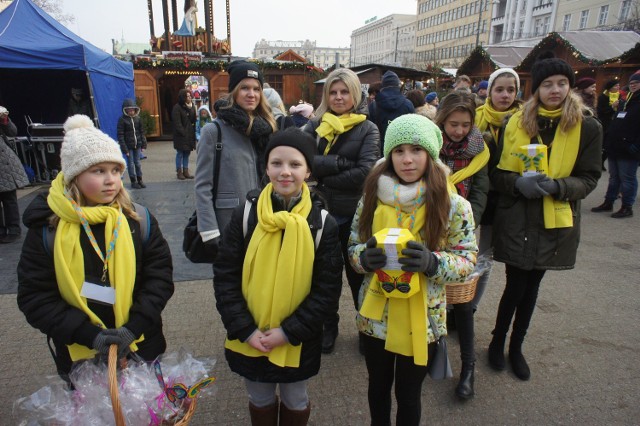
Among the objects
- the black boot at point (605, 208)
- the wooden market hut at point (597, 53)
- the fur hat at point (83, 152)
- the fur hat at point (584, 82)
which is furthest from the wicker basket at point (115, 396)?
the wooden market hut at point (597, 53)

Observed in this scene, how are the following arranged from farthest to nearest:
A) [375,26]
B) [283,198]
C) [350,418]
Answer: [375,26]
[350,418]
[283,198]

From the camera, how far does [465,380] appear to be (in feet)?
8.50

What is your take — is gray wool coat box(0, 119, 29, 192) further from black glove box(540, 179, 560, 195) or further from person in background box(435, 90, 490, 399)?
black glove box(540, 179, 560, 195)

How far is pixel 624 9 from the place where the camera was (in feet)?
127

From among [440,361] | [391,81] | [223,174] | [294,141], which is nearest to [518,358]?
[440,361]

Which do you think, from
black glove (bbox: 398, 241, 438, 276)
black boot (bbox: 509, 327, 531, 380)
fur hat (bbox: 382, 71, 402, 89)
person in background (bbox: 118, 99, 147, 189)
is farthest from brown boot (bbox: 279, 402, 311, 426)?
person in background (bbox: 118, 99, 147, 189)

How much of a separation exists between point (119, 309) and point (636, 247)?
606cm

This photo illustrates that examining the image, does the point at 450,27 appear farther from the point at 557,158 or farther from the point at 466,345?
the point at 466,345

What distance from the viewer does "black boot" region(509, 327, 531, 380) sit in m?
2.76

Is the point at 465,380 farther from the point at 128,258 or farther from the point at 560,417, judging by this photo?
the point at 128,258

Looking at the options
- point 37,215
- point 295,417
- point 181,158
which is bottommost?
point 295,417

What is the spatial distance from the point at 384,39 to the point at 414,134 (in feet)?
419

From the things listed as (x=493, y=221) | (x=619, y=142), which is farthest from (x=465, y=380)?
(x=619, y=142)

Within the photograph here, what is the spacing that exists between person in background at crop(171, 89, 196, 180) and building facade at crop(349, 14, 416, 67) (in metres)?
90.7
